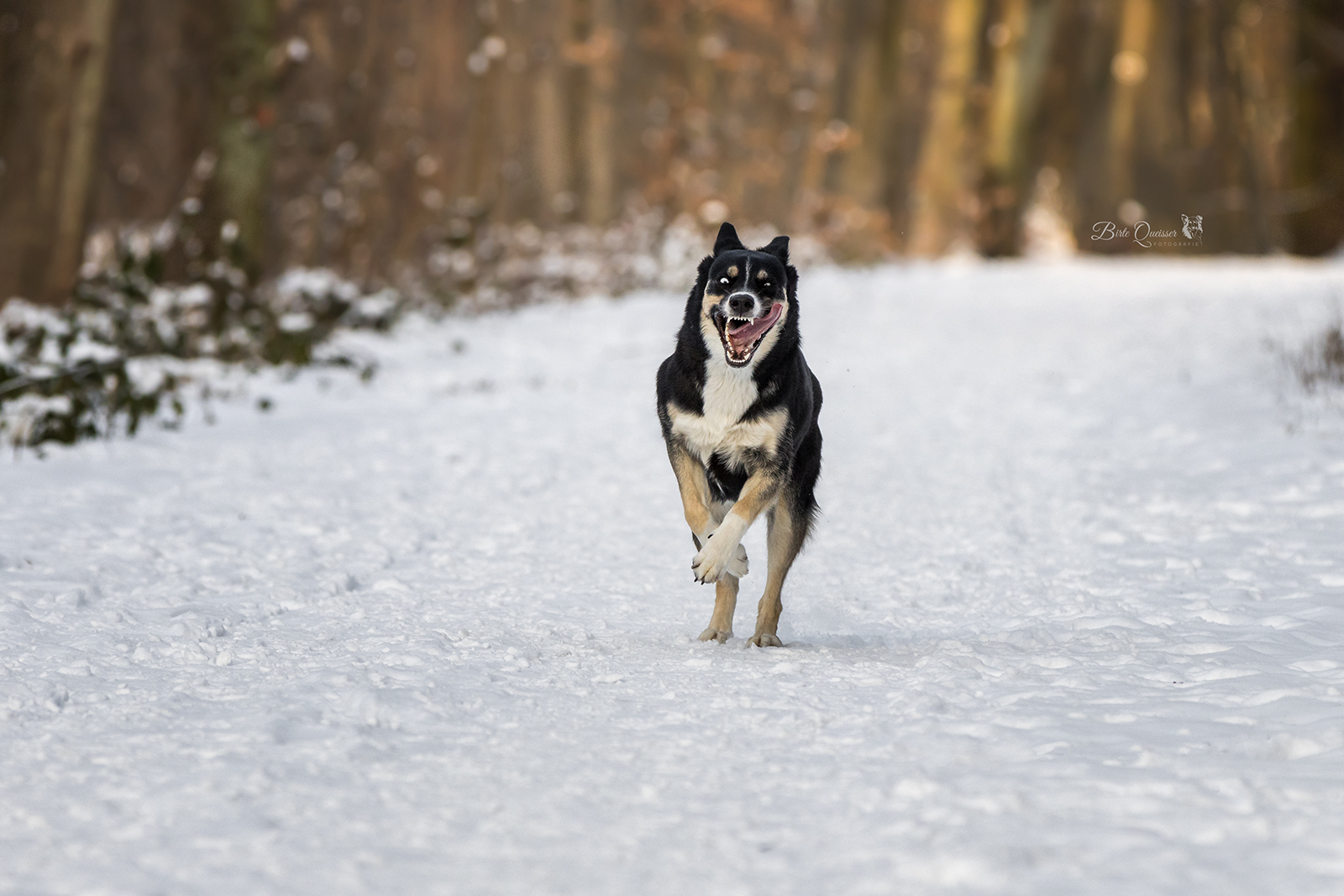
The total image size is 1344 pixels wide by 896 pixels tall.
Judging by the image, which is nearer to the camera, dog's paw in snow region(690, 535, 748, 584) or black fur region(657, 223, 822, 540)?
dog's paw in snow region(690, 535, 748, 584)

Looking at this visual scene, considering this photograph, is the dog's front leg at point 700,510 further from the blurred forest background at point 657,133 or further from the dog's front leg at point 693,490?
the blurred forest background at point 657,133

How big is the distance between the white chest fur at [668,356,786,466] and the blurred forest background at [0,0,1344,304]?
348 inches

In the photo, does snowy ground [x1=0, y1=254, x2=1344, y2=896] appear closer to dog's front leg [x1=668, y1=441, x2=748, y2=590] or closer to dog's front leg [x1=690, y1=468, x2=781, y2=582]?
dog's front leg [x1=668, y1=441, x2=748, y2=590]

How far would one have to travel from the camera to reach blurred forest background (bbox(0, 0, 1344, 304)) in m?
14.4

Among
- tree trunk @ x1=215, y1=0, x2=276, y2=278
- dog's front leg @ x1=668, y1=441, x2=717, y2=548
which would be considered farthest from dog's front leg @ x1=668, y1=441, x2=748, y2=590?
tree trunk @ x1=215, y1=0, x2=276, y2=278

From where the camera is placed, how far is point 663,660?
542 centimetres

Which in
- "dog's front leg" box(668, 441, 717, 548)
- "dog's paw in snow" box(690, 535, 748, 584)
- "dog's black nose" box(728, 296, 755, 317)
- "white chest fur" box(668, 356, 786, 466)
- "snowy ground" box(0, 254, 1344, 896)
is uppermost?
"dog's black nose" box(728, 296, 755, 317)

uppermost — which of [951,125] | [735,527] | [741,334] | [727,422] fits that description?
[951,125]

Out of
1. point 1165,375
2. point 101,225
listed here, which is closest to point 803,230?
point 101,225

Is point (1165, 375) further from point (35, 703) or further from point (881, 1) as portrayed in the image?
point (881, 1)

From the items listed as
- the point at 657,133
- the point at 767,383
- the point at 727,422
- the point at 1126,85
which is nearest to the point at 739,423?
the point at 727,422

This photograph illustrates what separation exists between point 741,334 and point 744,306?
0.51ft

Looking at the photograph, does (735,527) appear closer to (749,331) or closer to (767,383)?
(767,383)

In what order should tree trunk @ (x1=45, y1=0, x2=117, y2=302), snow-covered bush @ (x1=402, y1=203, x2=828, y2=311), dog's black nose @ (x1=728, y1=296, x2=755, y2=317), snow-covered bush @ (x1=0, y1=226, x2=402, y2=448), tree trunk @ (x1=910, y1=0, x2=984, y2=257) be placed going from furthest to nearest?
tree trunk @ (x1=910, y1=0, x2=984, y2=257), snow-covered bush @ (x1=402, y1=203, x2=828, y2=311), tree trunk @ (x1=45, y1=0, x2=117, y2=302), snow-covered bush @ (x1=0, y1=226, x2=402, y2=448), dog's black nose @ (x1=728, y1=296, x2=755, y2=317)
